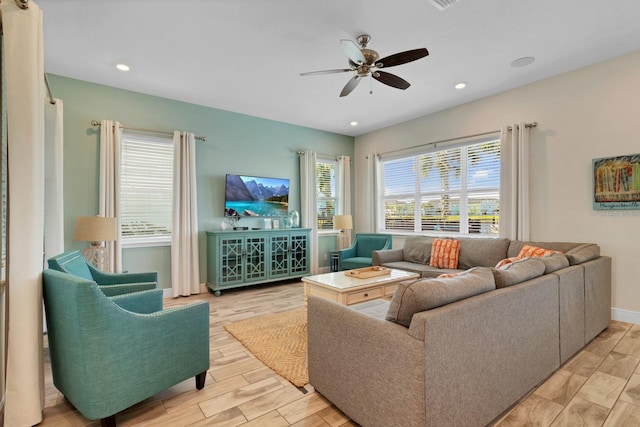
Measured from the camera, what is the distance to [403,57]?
2.62 m

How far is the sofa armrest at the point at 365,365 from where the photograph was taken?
1.35 meters

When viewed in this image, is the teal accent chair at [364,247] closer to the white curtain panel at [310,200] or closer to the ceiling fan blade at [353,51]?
the white curtain panel at [310,200]

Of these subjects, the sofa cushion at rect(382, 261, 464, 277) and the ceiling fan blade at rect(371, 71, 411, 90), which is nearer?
the ceiling fan blade at rect(371, 71, 411, 90)

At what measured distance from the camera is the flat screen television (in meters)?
4.91

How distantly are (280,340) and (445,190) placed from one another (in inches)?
144

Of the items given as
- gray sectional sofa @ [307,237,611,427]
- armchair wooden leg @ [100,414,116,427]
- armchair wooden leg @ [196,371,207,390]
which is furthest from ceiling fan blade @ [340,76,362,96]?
armchair wooden leg @ [100,414,116,427]

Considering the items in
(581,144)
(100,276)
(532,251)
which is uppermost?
(581,144)

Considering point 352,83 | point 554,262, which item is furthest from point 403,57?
point 554,262

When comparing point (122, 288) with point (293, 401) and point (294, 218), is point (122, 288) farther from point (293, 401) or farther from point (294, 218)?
point (294, 218)

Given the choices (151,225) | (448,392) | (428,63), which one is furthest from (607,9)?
(151,225)

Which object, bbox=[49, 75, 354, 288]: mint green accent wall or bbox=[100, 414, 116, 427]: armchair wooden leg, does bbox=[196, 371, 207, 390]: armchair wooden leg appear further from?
bbox=[49, 75, 354, 288]: mint green accent wall

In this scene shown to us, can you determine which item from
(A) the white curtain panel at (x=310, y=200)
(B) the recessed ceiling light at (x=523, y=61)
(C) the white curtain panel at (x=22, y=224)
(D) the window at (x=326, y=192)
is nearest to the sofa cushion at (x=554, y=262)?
(B) the recessed ceiling light at (x=523, y=61)

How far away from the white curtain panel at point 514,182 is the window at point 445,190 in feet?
0.76

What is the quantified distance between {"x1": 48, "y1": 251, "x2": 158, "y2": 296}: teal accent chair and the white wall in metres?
4.53
